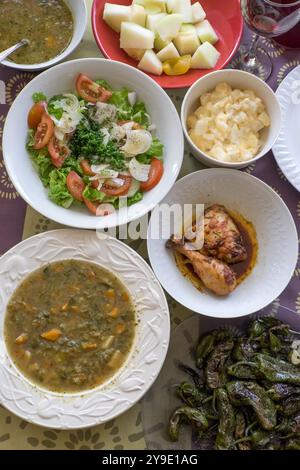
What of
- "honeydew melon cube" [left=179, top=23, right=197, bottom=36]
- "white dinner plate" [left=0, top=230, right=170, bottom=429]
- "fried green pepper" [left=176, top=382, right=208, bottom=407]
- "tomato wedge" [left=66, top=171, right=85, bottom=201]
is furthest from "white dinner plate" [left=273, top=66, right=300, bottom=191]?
"fried green pepper" [left=176, top=382, right=208, bottom=407]

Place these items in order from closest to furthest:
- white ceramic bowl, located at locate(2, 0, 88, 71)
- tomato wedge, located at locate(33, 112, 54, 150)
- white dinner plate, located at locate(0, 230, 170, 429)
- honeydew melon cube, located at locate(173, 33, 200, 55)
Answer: white dinner plate, located at locate(0, 230, 170, 429)
tomato wedge, located at locate(33, 112, 54, 150)
white ceramic bowl, located at locate(2, 0, 88, 71)
honeydew melon cube, located at locate(173, 33, 200, 55)

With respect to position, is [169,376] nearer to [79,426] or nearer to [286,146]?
[79,426]

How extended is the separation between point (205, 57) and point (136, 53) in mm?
350

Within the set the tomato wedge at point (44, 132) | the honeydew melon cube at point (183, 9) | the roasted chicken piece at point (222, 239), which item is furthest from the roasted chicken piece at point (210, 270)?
the honeydew melon cube at point (183, 9)

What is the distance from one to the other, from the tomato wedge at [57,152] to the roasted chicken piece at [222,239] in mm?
759

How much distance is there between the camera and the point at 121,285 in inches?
106

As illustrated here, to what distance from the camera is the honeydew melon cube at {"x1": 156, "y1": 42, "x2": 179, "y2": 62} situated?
112 inches

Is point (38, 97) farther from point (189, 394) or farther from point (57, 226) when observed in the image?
point (189, 394)

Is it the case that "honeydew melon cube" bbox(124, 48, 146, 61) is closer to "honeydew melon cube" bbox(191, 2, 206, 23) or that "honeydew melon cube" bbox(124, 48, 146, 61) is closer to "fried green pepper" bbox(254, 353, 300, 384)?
"honeydew melon cube" bbox(191, 2, 206, 23)

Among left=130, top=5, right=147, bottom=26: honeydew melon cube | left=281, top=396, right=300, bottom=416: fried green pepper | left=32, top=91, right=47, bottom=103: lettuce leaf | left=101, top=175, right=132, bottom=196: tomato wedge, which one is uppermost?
left=130, top=5, right=147, bottom=26: honeydew melon cube

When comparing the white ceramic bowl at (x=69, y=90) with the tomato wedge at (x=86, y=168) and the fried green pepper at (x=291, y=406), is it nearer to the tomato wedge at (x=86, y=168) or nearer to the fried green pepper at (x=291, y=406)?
the tomato wedge at (x=86, y=168)

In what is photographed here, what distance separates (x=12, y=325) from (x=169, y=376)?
78 centimetres

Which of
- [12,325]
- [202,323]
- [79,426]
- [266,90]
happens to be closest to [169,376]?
[202,323]

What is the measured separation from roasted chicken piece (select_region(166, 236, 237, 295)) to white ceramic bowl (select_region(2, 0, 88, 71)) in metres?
1.04
